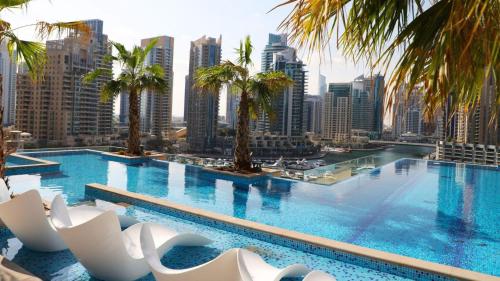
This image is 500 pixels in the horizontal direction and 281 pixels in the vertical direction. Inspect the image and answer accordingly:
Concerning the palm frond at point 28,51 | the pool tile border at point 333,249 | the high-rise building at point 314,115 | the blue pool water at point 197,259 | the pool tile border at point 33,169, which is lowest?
the blue pool water at point 197,259

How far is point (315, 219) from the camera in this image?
26.6ft

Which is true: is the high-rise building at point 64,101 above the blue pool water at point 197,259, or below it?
above

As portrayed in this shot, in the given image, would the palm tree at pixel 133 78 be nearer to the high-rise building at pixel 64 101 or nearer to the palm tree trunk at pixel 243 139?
the palm tree trunk at pixel 243 139

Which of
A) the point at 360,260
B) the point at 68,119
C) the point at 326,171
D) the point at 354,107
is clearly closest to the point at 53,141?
the point at 68,119

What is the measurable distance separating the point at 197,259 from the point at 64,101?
224ft

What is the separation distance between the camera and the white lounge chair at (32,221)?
4.86 metres

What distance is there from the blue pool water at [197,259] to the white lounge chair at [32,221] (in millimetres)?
124

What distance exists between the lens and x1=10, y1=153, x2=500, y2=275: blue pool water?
6.80 metres

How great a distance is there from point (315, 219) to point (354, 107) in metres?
130

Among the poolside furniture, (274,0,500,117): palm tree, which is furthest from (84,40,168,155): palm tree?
(274,0,500,117): palm tree

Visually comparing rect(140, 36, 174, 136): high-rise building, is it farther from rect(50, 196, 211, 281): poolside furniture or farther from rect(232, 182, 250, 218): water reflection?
rect(50, 196, 211, 281): poolside furniture

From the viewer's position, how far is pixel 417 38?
170 cm

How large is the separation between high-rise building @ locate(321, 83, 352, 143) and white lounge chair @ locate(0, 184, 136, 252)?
124 meters

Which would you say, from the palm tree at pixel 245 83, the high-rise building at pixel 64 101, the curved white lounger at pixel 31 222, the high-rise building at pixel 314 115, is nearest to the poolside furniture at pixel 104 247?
the curved white lounger at pixel 31 222
